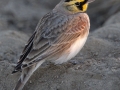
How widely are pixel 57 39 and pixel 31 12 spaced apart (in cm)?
607

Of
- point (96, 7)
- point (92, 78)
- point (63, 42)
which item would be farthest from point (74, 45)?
point (96, 7)

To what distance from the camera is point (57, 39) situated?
666 centimetres

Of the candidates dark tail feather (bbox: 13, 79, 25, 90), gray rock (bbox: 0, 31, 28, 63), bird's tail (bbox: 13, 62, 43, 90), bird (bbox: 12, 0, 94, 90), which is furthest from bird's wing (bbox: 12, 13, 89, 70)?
gray rock (bbox: 0, 31, 28, 63)

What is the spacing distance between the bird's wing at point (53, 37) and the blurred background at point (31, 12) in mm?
4221

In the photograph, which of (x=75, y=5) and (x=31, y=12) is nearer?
(x=75, y=5)

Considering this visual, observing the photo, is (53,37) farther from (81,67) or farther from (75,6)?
(75,6)

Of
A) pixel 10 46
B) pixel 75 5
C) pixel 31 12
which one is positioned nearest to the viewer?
pixel 75 5

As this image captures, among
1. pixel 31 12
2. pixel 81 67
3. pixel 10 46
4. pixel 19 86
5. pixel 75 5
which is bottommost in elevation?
pixel 31 12

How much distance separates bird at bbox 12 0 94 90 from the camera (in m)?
6.26

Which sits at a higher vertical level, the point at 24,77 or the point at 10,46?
the point at 24,77

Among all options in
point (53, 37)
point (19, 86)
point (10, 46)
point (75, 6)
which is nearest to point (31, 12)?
point (10, 46)

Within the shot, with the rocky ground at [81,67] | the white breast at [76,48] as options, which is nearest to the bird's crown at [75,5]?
the white breast at [76,48]

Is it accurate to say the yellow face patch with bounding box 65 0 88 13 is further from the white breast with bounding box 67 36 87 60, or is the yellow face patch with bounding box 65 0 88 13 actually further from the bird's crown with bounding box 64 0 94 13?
the white breast with bounding box 67 36 87 60

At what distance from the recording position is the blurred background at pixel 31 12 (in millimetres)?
11539
